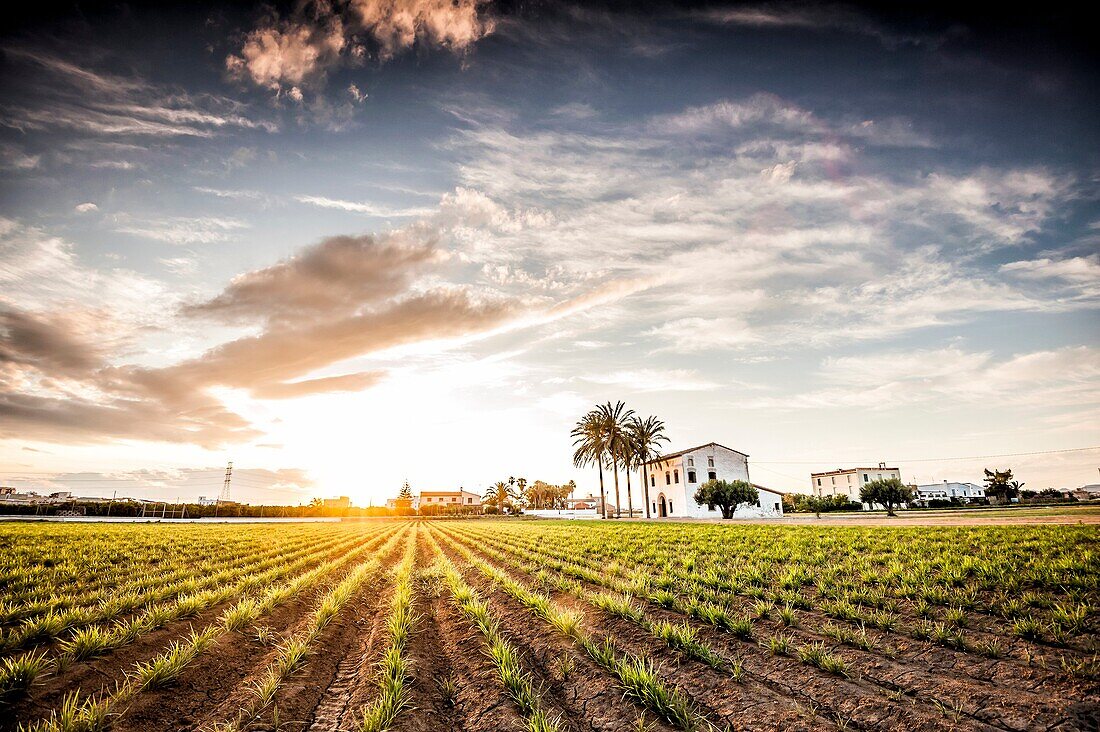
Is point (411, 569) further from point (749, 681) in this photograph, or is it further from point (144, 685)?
point (749, 681)

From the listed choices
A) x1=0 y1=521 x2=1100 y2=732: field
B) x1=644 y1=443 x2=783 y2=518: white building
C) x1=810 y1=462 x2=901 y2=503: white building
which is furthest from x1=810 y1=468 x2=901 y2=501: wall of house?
x1=0 y1=521 x2=1100 y2=732: field

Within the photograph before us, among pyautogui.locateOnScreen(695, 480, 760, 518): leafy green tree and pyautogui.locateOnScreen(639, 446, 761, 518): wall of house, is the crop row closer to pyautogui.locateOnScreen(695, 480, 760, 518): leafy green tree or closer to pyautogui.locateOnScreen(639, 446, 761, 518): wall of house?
pyautogui.locateOnScreen(695, 480, 760, 518): leafy green tree

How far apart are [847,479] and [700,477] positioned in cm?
5555

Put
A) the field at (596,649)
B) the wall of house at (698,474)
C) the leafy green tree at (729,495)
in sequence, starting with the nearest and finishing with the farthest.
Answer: the field at (596,649) → the leafy green tree at (729,495) → the wall of house at (698,474)

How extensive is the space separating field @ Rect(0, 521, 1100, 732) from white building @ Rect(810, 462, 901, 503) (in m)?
93.9

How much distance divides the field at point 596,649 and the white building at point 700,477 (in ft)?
171

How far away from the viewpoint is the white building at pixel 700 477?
6397 centimetres

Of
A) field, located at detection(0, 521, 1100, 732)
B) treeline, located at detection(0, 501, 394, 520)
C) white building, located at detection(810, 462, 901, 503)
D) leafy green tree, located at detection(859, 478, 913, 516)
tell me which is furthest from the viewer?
white building, located at detection(810, 462, 901, 503)

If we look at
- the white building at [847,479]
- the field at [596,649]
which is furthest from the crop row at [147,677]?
the white building at [847,479]

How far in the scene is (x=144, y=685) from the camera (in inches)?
251

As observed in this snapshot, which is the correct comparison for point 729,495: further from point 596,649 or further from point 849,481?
point 849,481

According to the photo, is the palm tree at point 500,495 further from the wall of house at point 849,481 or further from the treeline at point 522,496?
the wall of house at point 849,481

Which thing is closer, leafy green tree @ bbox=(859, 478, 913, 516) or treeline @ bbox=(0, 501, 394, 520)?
leafy green tree @ bbox=(859, 478, 913, 516)

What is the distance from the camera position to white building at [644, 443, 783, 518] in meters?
64.0
